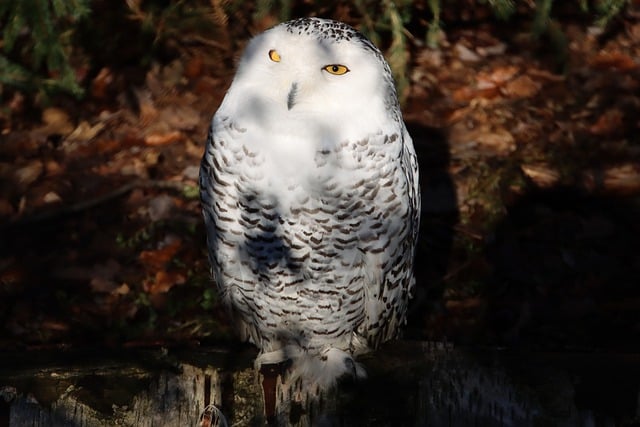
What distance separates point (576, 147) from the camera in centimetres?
530

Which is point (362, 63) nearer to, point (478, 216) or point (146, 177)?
point (478, 216)

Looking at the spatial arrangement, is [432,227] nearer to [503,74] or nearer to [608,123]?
[608,123]

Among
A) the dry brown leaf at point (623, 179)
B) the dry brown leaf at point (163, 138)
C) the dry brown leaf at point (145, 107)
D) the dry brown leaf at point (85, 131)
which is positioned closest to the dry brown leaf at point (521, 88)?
the dry brown leaf at point (623, 179)

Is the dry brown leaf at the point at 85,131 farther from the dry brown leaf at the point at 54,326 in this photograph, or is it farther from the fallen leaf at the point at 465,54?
the fallen leaf at the point at 465,54

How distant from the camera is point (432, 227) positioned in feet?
16.0

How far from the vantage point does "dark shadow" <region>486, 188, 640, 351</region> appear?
4.29m

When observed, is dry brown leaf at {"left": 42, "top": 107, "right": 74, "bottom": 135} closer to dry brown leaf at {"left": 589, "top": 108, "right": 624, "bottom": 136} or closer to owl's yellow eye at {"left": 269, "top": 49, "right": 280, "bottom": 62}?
owl's yellow eye at {"left": 269, "top": 49, "right": 280, "bottom": 62}

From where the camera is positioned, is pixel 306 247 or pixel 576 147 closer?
pixel 306 247

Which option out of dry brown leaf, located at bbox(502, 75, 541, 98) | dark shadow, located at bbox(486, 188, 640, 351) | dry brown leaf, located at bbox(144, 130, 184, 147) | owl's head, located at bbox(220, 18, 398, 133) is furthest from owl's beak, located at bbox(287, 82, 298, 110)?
dry brown leaf, located at bbox(502, 75, 541, 98)

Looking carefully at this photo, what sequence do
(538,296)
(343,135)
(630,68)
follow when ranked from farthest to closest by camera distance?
(630,68) → (538,296) → (343,135)

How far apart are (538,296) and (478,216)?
610mm

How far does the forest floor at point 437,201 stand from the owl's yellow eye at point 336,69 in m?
1.70

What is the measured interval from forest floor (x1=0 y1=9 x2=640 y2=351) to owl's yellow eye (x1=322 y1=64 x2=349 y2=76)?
67.0 inches

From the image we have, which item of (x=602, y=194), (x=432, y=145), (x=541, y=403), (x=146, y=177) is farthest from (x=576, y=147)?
(x=541, y=403)
